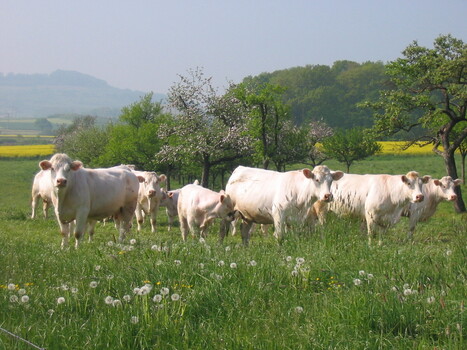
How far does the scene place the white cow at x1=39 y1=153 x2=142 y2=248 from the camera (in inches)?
530

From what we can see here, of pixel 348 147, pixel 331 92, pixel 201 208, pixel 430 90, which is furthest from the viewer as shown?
pixel 331 92

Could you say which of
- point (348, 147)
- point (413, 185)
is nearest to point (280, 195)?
point (413, 185)

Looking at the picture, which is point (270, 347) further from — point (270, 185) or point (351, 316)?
point (270, 185)

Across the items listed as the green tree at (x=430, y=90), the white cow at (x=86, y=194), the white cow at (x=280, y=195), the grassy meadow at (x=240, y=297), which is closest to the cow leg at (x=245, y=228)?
the white cow at (x=280, y=195)

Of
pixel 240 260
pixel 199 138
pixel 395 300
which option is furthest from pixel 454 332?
pixel 199 138

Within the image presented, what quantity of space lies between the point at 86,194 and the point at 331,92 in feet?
386

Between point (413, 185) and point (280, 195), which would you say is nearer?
point (280, 195)

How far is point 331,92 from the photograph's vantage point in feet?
420

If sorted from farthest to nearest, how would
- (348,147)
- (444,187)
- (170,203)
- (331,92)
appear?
(331,92) < (348,147) < (170,203) < (444,187)

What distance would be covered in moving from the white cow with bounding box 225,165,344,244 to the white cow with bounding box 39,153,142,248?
9.43 ft

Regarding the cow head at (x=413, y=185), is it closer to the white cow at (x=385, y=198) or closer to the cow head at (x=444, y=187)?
the white cow at (x=385, y=198)

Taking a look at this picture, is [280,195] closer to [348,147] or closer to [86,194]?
[86,194]

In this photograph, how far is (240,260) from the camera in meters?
7.73

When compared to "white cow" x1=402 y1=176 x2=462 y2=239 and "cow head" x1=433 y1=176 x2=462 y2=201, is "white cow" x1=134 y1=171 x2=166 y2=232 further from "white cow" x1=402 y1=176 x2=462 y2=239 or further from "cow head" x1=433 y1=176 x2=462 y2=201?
"cow head" x1=433 y1=176 x2=462 y2=201
